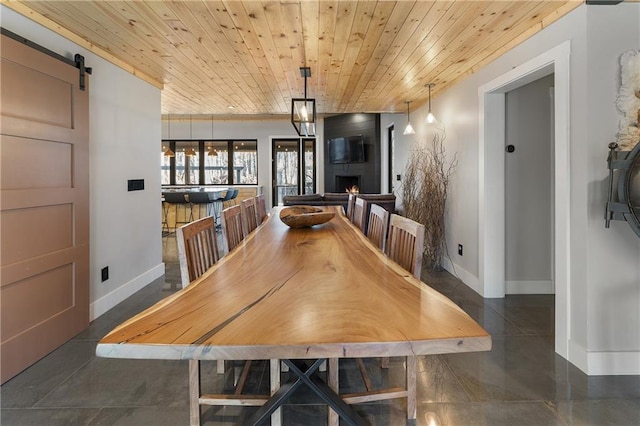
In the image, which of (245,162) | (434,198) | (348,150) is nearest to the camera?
(434,198)

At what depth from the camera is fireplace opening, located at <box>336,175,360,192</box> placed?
836cm

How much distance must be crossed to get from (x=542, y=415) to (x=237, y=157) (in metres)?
8.67

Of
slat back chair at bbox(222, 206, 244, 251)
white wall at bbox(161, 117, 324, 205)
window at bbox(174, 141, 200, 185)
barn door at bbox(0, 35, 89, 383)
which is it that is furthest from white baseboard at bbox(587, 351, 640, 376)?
window at bbox(174, 141, 200, 185)

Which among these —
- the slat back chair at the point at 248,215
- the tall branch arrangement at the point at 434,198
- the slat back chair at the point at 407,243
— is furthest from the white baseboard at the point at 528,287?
the slat back chair at the point at 248,215

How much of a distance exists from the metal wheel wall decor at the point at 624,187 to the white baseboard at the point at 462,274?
1.81 m

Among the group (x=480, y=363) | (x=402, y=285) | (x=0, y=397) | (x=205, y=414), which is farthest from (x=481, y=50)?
(x=0, y=397)

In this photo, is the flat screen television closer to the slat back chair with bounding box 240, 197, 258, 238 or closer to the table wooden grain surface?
the slat back chair with bounding box 240, 197, 258, 238

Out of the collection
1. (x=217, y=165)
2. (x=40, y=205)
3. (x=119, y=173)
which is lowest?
(x=40, y=205)

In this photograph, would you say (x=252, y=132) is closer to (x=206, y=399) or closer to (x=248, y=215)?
(x=248, y=215)

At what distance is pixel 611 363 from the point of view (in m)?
2.17

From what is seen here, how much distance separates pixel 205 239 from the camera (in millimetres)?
1873

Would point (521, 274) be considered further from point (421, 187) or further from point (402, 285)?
point (402, 285)

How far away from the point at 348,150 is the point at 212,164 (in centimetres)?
373

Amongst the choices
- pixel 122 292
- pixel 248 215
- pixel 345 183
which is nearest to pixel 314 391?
pixel 248 215
